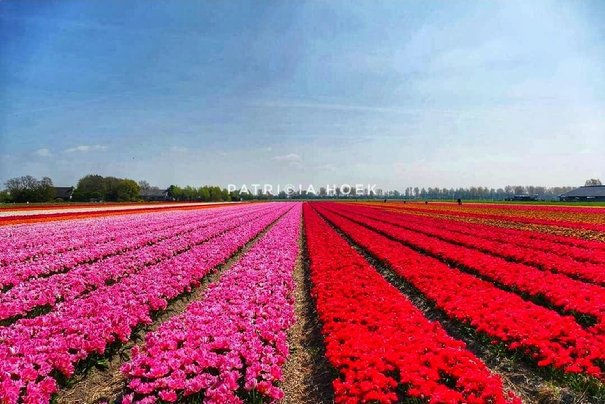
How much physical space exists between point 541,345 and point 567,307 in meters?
2.78

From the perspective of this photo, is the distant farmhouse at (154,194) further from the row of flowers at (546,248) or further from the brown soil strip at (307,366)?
the brown soil strip at (307,366)

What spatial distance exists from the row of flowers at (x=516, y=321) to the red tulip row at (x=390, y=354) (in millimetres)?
933

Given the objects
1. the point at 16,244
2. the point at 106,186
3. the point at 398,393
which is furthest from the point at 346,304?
the point at 106,186

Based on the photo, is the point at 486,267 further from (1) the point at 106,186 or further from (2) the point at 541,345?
(1) the point at 106,186

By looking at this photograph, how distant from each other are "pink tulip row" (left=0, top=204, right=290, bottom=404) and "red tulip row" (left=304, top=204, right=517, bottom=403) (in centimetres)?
380

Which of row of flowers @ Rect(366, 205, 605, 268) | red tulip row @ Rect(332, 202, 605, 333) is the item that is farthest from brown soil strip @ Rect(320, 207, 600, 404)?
row of flowers @ Rect(366, 205, 605, 268)

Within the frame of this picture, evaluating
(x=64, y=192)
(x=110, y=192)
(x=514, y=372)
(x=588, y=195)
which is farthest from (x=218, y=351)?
(x=64, y=192)

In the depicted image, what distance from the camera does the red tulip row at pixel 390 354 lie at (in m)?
4.98

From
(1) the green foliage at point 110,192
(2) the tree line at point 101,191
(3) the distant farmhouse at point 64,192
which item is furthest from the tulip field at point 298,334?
(3) the distant farmhouse at point 64,192

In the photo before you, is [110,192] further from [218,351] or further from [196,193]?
[218,351]

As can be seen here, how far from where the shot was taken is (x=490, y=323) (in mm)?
7633

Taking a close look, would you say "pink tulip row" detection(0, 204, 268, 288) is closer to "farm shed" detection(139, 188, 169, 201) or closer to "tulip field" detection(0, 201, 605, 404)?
"tulip field" detection(0, 201, 605, 404)

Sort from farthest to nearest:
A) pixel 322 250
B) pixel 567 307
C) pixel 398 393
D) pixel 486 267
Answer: pixel 322 250, pixel 486 267, pixel 567 307, pixel 398 393

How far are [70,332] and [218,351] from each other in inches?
108
